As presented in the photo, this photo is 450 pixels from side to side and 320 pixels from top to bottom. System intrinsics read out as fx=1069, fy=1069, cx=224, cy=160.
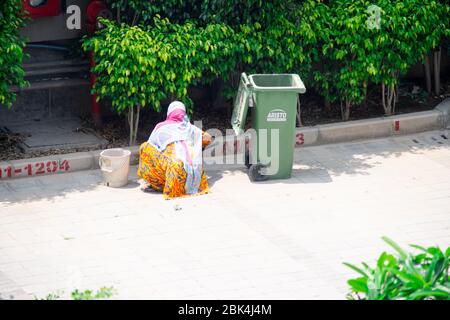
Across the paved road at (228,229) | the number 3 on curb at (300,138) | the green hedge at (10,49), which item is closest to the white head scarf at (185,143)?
the paved road at (228,229)

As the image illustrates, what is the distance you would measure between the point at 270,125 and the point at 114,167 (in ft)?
5.98

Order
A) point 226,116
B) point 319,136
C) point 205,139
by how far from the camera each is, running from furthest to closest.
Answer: point 226,116, point 319,136, point 205,139

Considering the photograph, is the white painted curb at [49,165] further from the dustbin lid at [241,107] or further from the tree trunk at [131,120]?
the dustbin lid at [241,107]

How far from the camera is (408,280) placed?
818 centimetres

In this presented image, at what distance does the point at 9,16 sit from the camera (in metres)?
12.0

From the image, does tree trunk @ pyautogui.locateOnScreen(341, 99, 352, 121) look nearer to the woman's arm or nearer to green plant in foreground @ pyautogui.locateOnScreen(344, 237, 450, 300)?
the woman's arm

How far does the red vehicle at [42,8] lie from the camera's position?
12.6m

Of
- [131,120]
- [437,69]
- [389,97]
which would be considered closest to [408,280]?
[131,120]

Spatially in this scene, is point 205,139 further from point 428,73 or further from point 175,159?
point 428,73

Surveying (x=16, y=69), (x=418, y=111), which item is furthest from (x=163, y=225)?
(x=418, y=111)

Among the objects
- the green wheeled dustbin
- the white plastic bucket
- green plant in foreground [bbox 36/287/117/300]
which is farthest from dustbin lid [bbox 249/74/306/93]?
green plant in foreground [bbox 36/287/117/300]

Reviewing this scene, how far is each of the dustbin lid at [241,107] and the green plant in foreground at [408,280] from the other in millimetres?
4036

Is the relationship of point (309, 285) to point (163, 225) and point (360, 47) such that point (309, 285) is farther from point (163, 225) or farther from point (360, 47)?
point (360, 47)

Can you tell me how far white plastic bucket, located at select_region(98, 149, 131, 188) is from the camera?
468 inches
